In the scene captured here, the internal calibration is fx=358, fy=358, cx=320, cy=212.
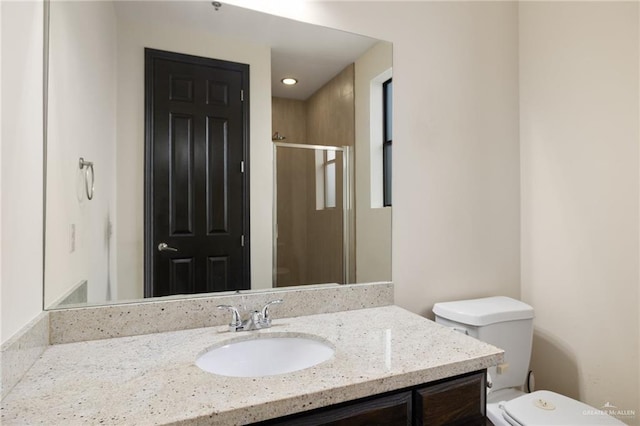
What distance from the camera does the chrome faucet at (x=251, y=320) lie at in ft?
3.88

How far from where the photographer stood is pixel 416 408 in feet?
2.97

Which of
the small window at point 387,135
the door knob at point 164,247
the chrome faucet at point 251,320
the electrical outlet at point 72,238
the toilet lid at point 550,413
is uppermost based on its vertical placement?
the small window at point 387,135

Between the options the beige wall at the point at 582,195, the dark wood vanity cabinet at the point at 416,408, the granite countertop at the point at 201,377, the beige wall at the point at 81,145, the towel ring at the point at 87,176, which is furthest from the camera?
the beige wall at the point at 582,195

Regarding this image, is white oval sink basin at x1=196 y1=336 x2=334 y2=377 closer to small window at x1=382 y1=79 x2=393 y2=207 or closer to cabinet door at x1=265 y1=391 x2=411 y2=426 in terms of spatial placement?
cabinet door at x1=265 y1=391 x2=411 y2=426

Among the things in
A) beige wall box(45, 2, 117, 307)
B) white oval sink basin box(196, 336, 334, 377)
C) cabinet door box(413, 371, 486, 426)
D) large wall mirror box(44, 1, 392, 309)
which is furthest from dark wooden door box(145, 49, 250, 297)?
cabinet door box(413, 371, 486, 426)

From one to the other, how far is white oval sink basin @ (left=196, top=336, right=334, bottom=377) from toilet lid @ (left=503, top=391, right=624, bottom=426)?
0.79 m

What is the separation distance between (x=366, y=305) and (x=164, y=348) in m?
0.80

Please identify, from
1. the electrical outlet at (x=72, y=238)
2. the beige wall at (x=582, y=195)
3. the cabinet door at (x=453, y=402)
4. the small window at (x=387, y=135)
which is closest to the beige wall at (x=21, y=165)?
the electrical outlet at (x=72, y=238)

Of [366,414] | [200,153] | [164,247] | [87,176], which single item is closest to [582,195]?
[366,414]

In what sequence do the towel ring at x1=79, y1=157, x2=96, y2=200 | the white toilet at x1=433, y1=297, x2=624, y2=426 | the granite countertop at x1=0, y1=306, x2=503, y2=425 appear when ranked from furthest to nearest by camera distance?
the white toilet at x1=433, y1=297, x2=624, y2=426
the towel ring at x1=79, y1=157, x2=96, y2=200
the granite countertop at x1=0, y1=306, x2=503, y2=425

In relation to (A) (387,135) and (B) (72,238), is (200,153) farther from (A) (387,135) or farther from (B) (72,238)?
(A) (387,135)

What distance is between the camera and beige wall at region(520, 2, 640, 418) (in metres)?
1.48

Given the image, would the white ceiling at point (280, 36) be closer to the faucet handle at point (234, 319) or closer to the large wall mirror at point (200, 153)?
the large wall mirror at point (200, 153)

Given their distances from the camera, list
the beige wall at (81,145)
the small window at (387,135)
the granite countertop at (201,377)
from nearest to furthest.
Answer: the granite countertop at (201,377), the beige wall at (81,145), the small window at (387,135)
